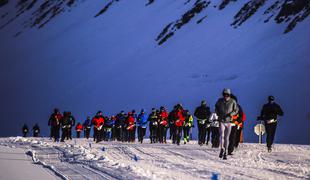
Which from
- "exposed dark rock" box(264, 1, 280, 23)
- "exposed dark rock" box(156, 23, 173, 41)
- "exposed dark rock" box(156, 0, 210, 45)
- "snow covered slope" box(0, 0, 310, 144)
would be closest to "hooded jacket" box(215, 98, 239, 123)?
"snow covered slope" box(0, 0, 310, 144)

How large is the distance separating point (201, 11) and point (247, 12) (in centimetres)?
969

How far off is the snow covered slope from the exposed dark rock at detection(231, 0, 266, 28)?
15 cm

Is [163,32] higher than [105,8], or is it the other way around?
[105,8]

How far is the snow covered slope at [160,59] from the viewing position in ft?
160

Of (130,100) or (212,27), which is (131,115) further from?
(212,27)

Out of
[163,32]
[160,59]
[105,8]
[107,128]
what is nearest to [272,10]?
[160,59]

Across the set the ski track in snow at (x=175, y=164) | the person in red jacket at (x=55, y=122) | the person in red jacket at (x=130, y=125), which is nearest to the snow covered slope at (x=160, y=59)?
the person in red jacket at (x=130, y=125)

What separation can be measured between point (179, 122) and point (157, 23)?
5715cm

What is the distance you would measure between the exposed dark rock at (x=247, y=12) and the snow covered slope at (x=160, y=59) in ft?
0.48

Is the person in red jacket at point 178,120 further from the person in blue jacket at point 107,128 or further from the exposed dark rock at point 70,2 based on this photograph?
the exposed dark rock at point 70,2

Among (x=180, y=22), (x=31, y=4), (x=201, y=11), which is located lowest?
(x=180, y=22)

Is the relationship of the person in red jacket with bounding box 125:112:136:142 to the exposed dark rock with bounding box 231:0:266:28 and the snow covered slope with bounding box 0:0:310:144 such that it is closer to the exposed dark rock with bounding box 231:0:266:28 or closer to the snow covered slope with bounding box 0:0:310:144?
the snow covered slope with bounding box 0:0:310:144

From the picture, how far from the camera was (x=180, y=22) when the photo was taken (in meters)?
75.0

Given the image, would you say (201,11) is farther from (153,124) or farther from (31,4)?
(31,4)
